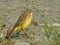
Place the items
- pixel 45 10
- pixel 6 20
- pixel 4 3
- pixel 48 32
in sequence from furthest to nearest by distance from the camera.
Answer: pixel 4 3 → pixel 45 10 → pixel 6 20 → pixel 48 32

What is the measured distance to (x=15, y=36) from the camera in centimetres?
917

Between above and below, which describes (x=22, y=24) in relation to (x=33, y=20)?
above

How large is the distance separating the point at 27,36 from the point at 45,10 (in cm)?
300

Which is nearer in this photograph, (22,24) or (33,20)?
(22,24)

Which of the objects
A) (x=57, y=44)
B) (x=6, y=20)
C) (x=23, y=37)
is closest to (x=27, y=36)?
(x=23, y=37)

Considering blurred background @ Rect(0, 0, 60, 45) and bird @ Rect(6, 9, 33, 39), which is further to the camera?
bird @ Rect(6, 9, 33, 39)

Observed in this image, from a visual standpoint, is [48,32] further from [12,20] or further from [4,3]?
[4,3]

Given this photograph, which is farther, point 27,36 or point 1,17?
point 1,17

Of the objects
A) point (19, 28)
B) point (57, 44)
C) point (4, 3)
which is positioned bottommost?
point (4, 3)

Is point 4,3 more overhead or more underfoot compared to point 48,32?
more underfoot

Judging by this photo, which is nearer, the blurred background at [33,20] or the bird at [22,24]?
the blurred background at [33,20]

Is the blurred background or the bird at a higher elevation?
the bird

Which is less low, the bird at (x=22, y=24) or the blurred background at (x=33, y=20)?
the bird at (x=22, y=24)

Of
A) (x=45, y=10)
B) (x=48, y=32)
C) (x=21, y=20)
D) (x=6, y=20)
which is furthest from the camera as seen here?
(x=45, y=10)
